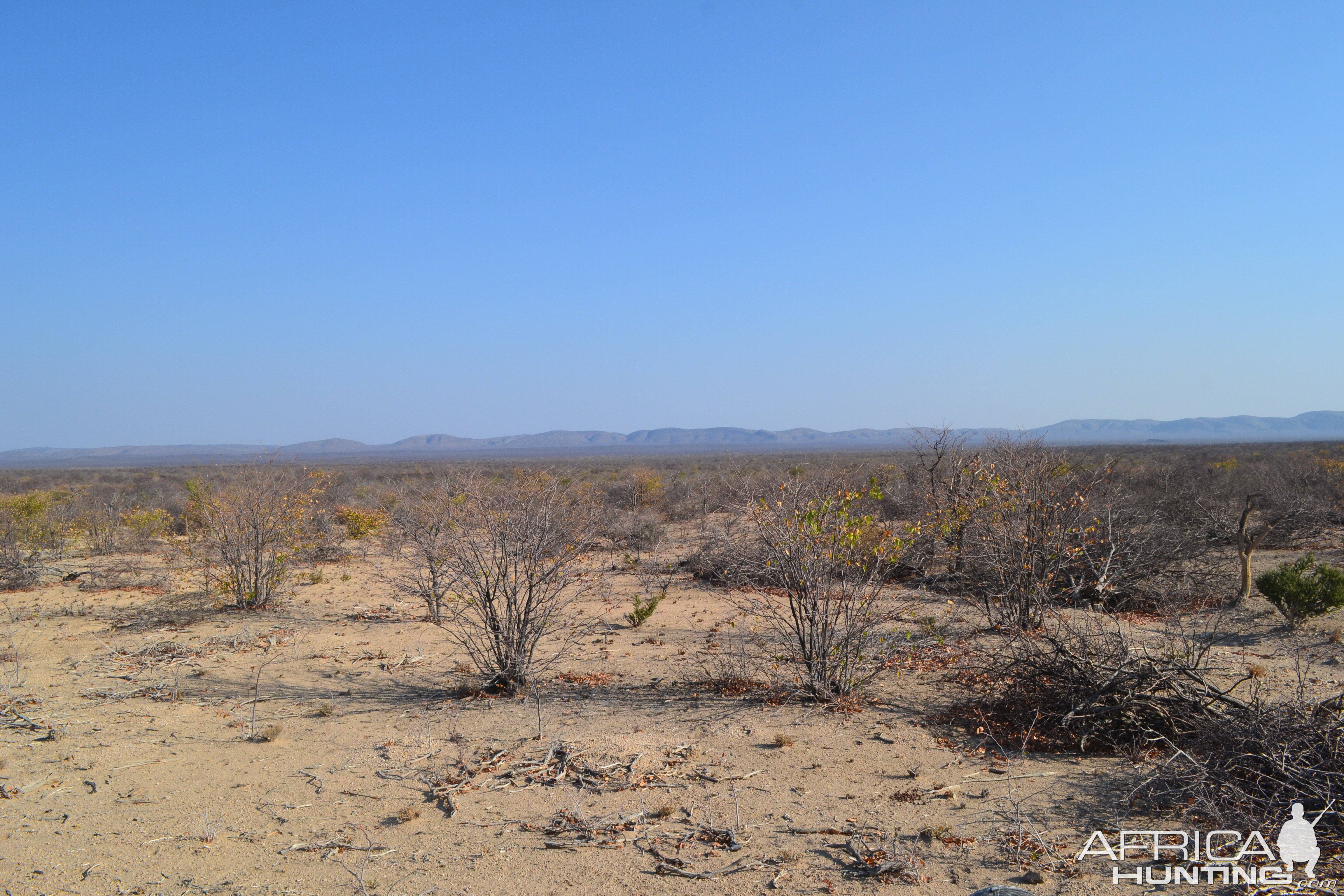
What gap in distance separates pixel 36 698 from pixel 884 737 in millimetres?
8376

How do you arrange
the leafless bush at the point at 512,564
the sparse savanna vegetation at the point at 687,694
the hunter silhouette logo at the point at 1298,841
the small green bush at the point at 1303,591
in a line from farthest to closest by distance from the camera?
the small green bush at the point at 1303,591, the leafless bush at the point at 512,564, the sparse savanna vegetation at the point at 687,694, the hunter silhouette logo at the point at 1298,841

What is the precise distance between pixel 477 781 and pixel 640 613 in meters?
5.43

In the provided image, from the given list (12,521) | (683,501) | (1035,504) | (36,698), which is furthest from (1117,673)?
(683,501)

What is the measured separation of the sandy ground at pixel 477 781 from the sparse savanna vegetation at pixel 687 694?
0.10 ft

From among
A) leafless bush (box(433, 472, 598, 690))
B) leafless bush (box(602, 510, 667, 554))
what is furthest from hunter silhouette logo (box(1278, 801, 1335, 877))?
leafless bush (box(602, 510, 667, 554))

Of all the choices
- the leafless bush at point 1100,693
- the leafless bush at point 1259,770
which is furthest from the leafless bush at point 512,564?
the leafless bush at point 1259,770

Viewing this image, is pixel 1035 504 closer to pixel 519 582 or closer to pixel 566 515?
pixel 566 515

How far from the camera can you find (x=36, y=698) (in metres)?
7.39

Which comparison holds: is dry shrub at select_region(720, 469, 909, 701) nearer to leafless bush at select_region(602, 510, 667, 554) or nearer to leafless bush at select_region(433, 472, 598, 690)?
leafless bush at select_region(433, 472, 598, 690)

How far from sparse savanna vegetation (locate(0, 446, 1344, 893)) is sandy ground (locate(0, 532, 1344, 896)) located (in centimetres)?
3

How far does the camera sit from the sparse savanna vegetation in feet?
14.4

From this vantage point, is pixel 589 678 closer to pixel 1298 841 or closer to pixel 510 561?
pixel 510 561

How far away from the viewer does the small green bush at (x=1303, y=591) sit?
9.16 meters

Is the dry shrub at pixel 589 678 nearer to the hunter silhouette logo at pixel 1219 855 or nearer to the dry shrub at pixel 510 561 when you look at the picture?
the dry shrub at pixel 510 561
